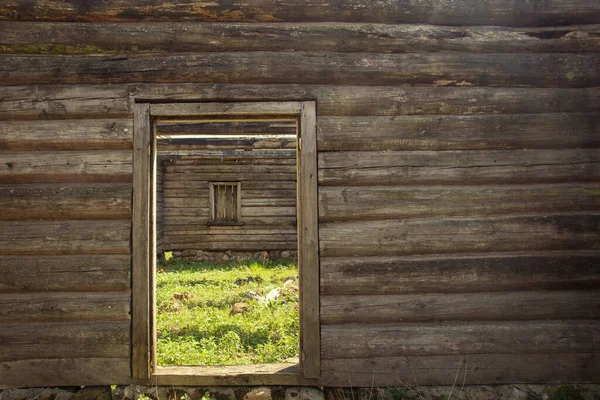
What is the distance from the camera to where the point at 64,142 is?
10.6 ft

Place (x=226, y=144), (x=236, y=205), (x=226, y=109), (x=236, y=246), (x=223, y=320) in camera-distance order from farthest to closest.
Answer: (x=236, y=205)
(x=236, y=246)
(x=226, y=144)
(x=223, y=320)
(x=226, y=109)

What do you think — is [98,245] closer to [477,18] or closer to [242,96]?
[242,96]

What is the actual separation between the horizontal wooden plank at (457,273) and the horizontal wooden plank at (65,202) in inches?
69.9

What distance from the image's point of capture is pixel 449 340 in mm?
3166

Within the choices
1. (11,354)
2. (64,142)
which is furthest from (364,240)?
(11,354)

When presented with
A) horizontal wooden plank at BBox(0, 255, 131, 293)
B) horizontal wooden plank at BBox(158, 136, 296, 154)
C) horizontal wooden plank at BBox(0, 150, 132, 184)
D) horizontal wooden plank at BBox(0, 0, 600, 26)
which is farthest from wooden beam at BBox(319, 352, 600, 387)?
horizontal wooden plank at BBox(158, 136, 296, 154)

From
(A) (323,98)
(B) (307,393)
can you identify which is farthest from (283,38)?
(B) (307,393)

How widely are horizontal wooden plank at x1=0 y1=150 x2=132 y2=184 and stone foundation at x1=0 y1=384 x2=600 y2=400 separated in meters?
1.73

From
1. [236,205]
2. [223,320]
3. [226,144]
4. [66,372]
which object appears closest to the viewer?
[66,372]

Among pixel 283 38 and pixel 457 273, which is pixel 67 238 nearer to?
pixel 283 38

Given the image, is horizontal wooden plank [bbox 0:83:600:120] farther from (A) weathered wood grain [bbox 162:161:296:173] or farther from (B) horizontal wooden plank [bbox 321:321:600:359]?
(A) weathered wood grain [bbox 162:161:296:173]

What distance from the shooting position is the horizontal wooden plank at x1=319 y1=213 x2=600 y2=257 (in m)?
3.21

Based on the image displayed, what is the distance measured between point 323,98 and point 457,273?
6.07 ft

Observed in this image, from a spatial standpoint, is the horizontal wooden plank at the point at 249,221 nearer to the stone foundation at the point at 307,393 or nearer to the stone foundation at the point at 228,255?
the stone foundation at the point at 228,255
